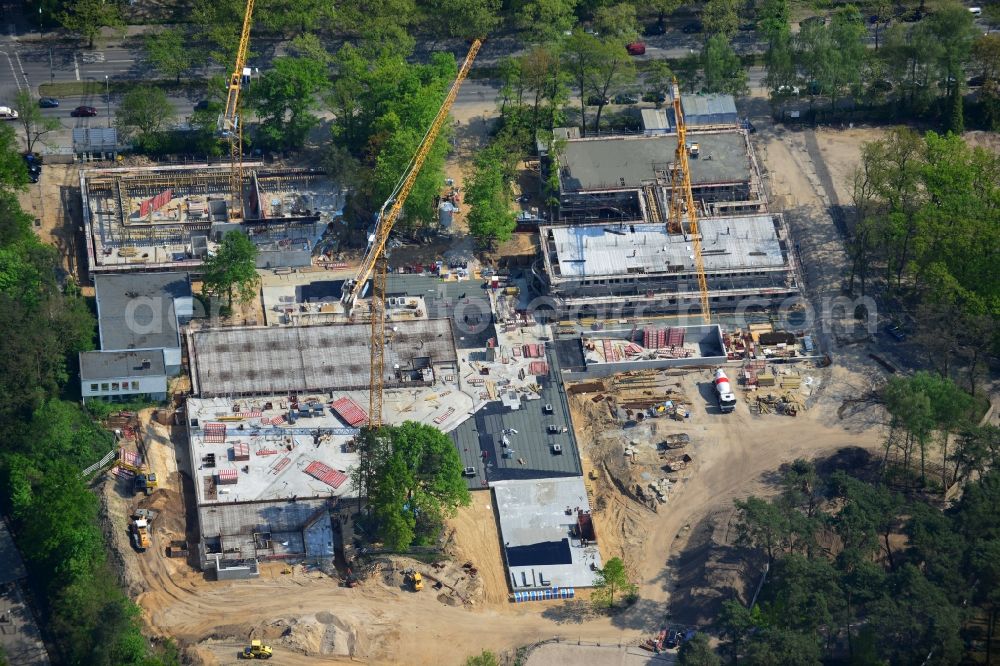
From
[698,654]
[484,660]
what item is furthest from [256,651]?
[698,654]

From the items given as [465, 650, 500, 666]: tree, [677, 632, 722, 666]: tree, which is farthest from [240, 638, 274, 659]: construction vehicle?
[677, 632, 722, 666]: tree

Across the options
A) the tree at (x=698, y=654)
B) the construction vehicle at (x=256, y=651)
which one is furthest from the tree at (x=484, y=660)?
the construction vehicle at (x=256, y=651)

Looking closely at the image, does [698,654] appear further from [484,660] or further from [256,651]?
[256,651]

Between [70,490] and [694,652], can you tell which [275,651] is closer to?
[70,490]

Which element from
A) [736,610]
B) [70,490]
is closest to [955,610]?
[736,610]

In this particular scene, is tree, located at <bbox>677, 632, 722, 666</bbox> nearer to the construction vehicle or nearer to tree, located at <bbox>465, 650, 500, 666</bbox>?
tree, located at <bbox>465, 650, 500, 666</bbox>

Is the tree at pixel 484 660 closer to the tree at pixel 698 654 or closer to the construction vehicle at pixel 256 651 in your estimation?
the tree at pixel 698 654
